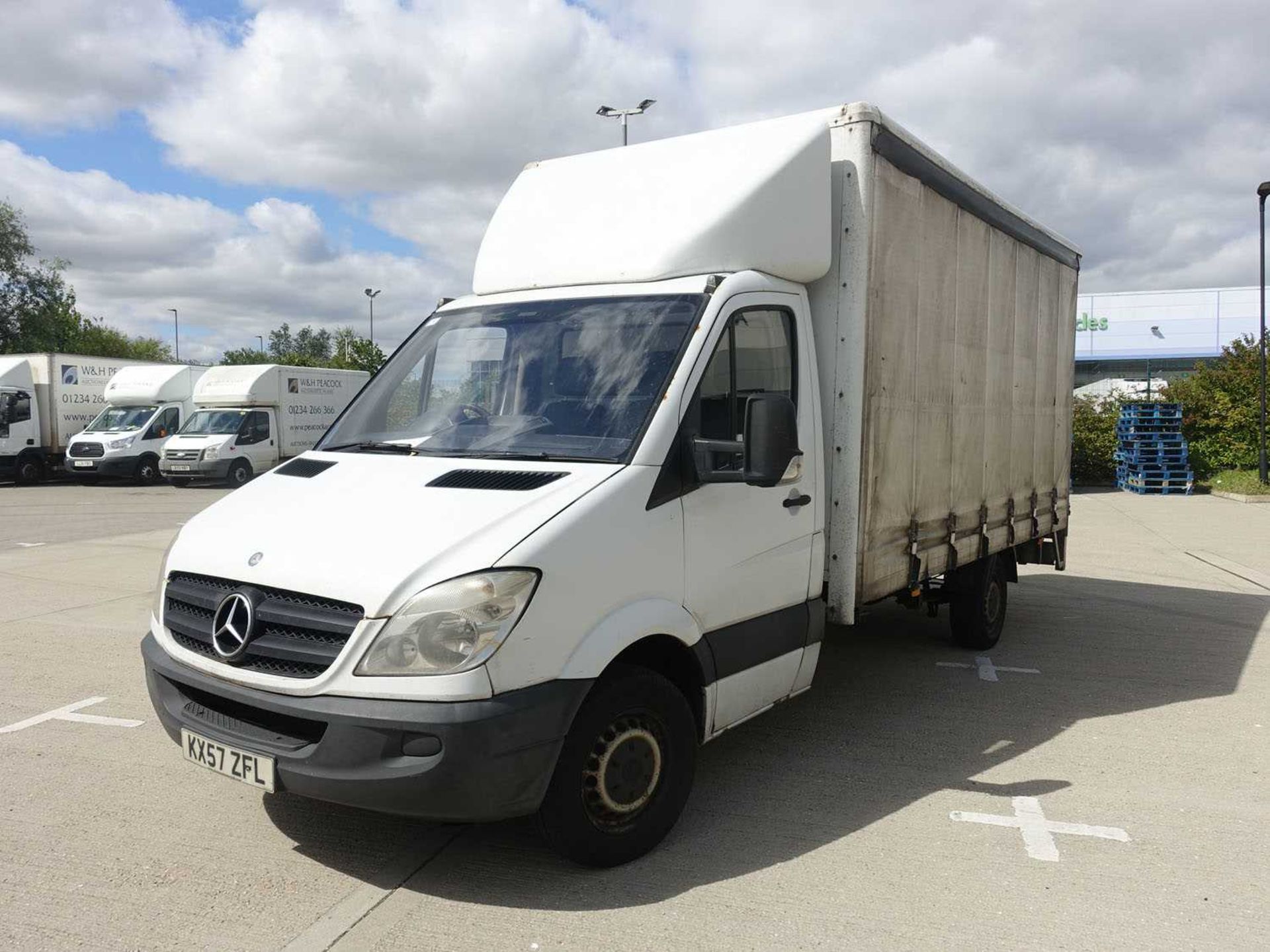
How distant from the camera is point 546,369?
4.25 m

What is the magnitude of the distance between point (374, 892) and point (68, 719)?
2.98 meters

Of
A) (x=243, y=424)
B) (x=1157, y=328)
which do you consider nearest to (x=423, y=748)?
(x=243, y=424)

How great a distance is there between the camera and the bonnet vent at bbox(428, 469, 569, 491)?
3.62 meters

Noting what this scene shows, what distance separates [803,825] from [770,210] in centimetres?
268

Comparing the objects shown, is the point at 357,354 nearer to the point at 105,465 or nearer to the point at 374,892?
the point at 105,465

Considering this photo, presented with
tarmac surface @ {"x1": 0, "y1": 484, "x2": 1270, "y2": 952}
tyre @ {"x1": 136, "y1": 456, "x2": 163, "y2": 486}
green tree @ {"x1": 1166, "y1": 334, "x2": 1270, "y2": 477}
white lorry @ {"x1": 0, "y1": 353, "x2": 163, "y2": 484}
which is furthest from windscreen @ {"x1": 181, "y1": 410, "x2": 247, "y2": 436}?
green tree @ {"x1": 1166, "y1": 334, "x2": 1270, "y2": 477}

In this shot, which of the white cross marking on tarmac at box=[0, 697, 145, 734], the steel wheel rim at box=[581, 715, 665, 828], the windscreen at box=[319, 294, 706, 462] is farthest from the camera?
the white cross marking on tarmac at box=[0, 697, 145, 734]

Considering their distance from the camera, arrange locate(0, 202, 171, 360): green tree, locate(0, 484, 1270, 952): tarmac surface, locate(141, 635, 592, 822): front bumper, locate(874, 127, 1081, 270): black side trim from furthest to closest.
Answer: locate(0, 202, 171, 360): green tree → locate(874, 127, 1081, 270): black side trim → locate(0, 484, 1270, 952): tarmac surface → locate(141, 635, 592, 822): front bumper

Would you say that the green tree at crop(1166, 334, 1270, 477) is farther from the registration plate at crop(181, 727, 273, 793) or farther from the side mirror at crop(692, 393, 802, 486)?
the registration plate at crop(181, 727, 273, 793)

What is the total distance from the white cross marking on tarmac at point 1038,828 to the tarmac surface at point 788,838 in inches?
0.5

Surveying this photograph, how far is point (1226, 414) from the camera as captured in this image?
25297 millimetres

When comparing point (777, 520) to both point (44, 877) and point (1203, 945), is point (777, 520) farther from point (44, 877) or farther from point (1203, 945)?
point (44, 877)

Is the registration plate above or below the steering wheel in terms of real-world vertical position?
below

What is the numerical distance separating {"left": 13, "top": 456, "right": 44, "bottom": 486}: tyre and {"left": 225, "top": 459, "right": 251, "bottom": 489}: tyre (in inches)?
210
